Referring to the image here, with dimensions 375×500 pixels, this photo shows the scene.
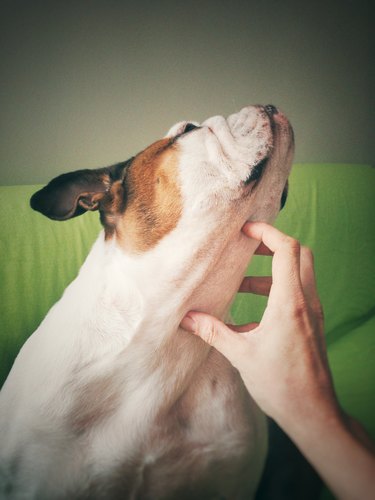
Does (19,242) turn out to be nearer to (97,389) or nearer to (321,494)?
(97,389)

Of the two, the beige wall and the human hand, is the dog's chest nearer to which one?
the human hand

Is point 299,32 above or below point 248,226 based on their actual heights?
above

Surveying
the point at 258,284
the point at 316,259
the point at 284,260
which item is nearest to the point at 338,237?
the point at 316,259

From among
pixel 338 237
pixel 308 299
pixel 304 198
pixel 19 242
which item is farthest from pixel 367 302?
pixel 19 242

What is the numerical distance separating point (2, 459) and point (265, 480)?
399mm

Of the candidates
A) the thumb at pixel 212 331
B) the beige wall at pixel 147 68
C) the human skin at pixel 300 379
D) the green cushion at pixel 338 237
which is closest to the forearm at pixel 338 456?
the human skin at pixel 300 379

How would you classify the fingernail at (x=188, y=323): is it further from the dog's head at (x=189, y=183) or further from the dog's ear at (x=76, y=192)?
the dog's ear at (x=76, y=192)

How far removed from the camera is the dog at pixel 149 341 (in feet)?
1.82

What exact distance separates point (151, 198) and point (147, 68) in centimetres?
29

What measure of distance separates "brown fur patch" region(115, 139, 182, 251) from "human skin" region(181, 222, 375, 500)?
0.15m

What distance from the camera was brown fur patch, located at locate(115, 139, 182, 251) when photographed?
580 millimetres

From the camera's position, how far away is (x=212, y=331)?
1.86 feet

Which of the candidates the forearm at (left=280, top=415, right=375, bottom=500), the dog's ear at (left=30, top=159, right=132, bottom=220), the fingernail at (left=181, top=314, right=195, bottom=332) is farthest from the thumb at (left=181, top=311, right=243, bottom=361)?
the dog's ear at (left=30, top=159, right=132, bottom=220)

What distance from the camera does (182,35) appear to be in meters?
0.74
